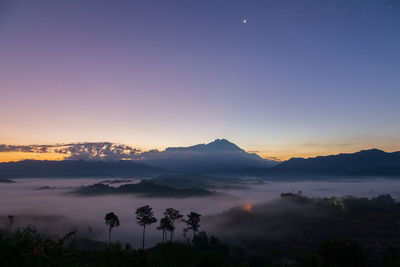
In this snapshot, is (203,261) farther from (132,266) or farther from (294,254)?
(294,254)

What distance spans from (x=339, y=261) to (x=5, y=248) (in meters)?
92.7


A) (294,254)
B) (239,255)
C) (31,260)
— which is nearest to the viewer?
(31,260)

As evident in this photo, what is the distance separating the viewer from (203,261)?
3262 centimetres

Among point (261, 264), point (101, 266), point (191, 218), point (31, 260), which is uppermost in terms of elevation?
point (31, 260)

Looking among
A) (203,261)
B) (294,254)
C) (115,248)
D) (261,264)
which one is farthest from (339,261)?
(294,254)

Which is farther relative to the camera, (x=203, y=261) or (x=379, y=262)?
(x=379, y=262)

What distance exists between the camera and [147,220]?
13375cm

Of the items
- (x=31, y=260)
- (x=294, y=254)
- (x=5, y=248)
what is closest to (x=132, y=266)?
(x=31, y=260)

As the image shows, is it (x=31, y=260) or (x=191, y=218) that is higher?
(x=31, y=260)

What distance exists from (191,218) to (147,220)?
26.5 meters

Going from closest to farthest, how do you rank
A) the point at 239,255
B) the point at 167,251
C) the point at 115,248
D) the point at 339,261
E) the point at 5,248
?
the point at 5,248, the point at 115,248, the point at 167,251, the point at 339,261, the point at 239,255

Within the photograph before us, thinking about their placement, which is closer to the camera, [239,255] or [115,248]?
[115,248]

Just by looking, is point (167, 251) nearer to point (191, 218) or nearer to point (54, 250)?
point (54, 250)

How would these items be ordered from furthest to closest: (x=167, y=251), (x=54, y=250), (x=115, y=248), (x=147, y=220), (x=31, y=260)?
1. (x=147, y=220)
2. (x=167, y=251)
3. (x=115, y=248)
4. (x=54, y=250)
5. (x=31, y=260)
